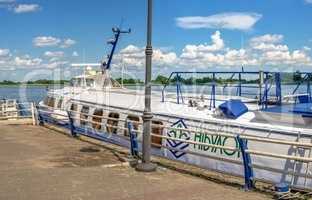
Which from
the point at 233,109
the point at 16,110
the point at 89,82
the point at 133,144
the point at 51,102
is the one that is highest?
the point at 89,82

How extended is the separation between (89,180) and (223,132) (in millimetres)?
4008

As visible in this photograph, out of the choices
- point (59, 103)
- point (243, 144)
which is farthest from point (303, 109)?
point (59, 103)

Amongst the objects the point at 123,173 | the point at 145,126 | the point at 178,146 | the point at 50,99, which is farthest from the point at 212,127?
the point at 50,99

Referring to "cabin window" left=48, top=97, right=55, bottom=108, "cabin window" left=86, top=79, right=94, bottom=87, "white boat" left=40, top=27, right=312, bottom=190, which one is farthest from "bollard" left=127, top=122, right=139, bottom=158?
"cabin window" left=86, top=79, right=94, bottom=87

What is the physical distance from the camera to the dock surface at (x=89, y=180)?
8.55 m

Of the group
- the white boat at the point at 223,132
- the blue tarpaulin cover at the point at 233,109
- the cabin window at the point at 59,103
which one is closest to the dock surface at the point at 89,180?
the white boat at the point at 223,132

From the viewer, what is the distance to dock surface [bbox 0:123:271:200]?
8549mm

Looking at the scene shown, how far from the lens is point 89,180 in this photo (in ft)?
31.9

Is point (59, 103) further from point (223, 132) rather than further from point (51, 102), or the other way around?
point (223, 132)

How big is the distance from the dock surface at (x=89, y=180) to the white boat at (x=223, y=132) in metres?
0.95

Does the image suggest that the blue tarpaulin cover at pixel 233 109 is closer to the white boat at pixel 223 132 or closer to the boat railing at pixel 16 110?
the white boat at pixel 223 132

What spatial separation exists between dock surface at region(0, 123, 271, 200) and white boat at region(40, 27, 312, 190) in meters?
0.95

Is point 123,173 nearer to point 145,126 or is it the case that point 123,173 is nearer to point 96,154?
point 145,126

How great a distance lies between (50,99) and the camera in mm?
27766
